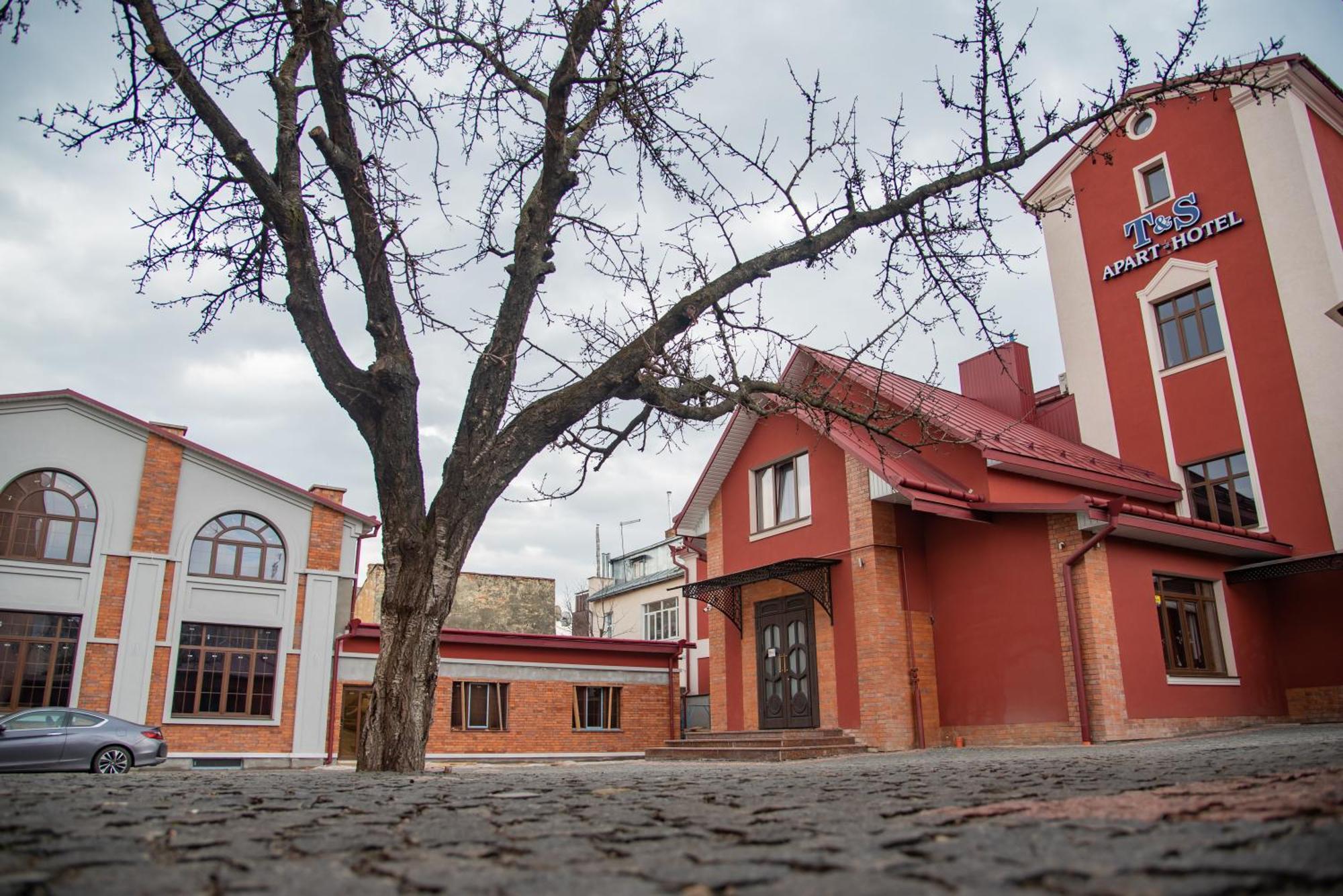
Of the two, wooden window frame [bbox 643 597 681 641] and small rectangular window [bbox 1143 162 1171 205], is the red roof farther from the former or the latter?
wooden window frame [bbox 643 597 681 641]

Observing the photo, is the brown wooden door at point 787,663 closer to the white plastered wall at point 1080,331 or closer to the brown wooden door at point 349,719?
the white plastered wall at point 1080,331

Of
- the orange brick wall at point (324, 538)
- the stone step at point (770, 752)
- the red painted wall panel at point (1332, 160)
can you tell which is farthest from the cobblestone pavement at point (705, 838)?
the orange brick wall at point (324, 538)

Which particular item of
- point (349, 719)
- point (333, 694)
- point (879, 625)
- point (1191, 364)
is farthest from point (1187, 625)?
point (333, 694)

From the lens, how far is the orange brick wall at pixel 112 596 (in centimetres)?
1938

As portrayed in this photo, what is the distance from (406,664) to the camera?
660 centimetres

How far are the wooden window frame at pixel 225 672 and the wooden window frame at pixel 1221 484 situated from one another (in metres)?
19.1

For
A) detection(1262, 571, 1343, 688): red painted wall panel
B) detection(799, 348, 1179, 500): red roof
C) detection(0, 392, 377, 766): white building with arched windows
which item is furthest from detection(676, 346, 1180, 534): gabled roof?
detection(0, 392, 377, 766): white building with arched windows

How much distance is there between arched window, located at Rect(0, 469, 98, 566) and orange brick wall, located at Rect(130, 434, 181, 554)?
927mm

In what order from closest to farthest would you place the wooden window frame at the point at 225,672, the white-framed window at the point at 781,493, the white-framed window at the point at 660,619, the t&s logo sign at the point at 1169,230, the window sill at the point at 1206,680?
the window sill at the point at 1206,680 < the white-framed window at the point at 781,493 < the t&s logo sign at the point at 1169,230 < the wooden window frame at the point at 225,672 < the white-framed window at the point at 660,619

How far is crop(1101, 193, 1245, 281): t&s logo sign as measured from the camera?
16.8 meters

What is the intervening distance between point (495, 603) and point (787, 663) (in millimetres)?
22906

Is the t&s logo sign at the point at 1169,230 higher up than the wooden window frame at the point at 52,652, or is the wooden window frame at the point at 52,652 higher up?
the t&s logo sign at the point at 1169,230

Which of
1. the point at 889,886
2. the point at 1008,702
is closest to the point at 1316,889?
the point at 889,886

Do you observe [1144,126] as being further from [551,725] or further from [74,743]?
[74,743]
